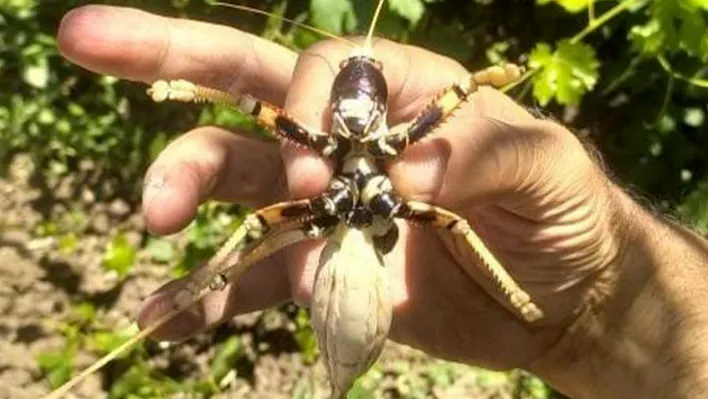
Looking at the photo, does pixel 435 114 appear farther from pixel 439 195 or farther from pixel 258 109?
pixel 258 109

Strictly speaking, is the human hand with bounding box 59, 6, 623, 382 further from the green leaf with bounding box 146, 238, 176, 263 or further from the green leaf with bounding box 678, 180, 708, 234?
the green leaf with bounding box 146, 238, 176, 263

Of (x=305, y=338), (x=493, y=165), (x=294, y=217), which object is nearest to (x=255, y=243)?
(x=294, y=217)

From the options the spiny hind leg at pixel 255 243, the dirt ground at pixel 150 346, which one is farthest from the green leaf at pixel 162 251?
the spiny hind leg at pixel 255 243

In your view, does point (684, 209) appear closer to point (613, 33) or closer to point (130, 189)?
point (613, 33)

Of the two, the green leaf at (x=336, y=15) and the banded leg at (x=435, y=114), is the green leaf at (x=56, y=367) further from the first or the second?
the banded leg at (x=435, y=114)

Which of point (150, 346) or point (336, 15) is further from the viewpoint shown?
point (150, 346)

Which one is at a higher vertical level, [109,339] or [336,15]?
[336,15]

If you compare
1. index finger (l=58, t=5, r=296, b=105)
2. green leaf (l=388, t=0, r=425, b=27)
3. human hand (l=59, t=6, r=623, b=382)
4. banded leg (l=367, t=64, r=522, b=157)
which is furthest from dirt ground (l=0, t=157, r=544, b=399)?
banded leg (l=367, t=64, r=522, b=157)
